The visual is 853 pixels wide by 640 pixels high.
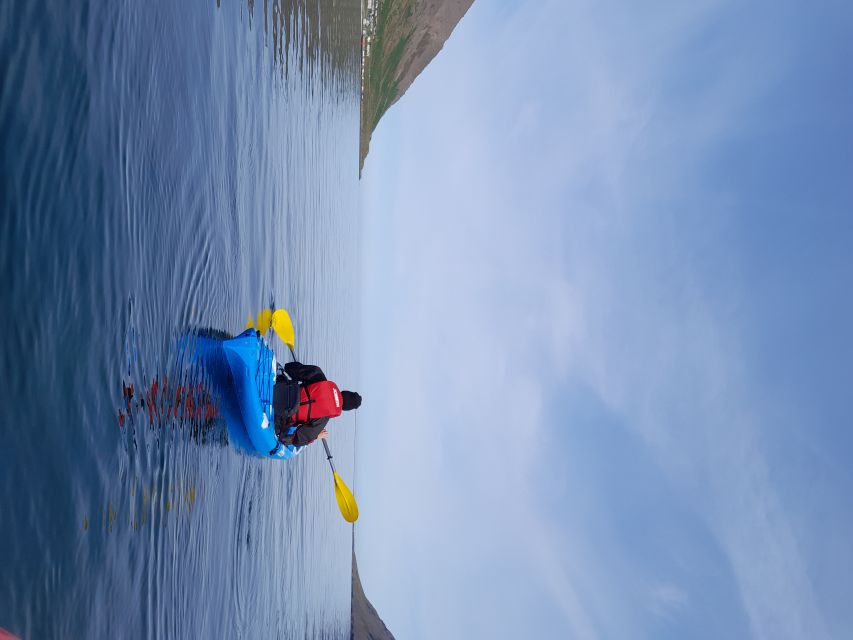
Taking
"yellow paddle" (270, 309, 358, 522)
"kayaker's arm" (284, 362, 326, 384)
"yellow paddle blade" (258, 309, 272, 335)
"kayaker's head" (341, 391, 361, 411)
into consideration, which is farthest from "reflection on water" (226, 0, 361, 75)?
"kayaker's head" (341, 391, 361, 411)

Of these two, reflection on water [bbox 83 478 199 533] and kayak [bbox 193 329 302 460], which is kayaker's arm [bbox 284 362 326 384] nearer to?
kayak [bbox 193 329 302 460]

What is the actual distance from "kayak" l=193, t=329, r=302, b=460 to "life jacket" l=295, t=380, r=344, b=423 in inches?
28.8

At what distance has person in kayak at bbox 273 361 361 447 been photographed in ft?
41.9

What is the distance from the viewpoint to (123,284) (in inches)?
287

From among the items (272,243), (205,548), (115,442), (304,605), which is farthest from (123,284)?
(304,605)

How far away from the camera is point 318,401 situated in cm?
1326

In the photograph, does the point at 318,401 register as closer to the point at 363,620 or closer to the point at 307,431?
the point at 307,431

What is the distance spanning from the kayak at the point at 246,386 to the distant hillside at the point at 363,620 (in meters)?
46.5

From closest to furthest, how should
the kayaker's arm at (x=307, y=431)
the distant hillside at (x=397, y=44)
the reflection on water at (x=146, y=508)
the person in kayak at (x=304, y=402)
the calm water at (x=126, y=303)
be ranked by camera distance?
the calm water at (x=126, y=303) → the reflection on water at (x=146, y=508) → the person in kayak at (x=304, y=402) → the kayaker's arm at (x=307, y=431) → the distant hillside at (x=397, y=44)

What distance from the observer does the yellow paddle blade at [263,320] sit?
13918 millimetres

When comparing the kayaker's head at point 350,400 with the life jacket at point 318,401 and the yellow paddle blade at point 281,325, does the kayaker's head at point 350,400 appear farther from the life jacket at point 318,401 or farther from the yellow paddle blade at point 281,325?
the yellow paddle blade at point 281,325

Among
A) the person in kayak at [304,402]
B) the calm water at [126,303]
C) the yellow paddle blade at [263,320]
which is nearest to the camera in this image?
the calm water at [126,303]

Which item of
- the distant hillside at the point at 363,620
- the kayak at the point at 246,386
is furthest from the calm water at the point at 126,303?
the distant hillside at the point at 363,620

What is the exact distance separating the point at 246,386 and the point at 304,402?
5.60 ft
